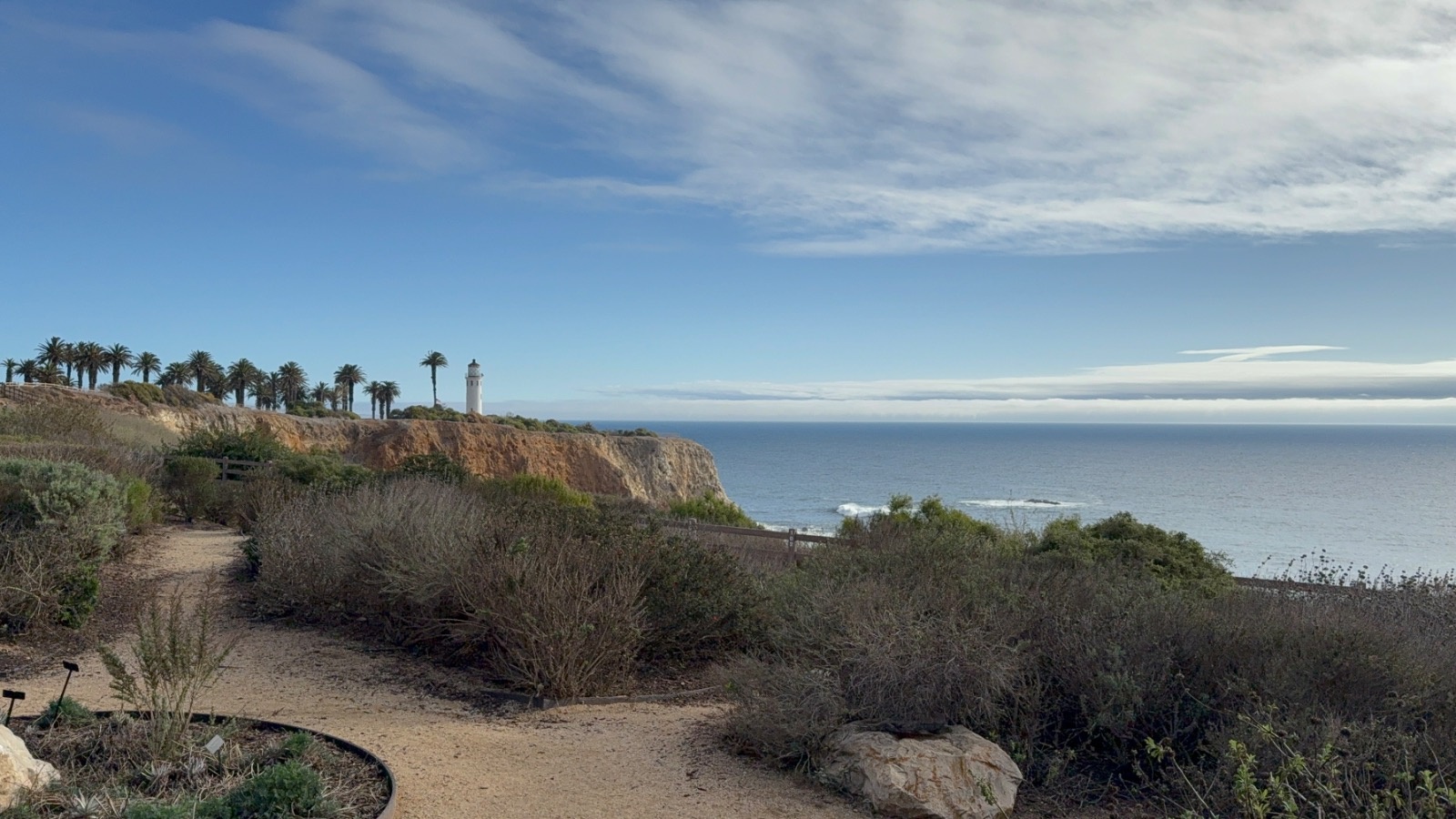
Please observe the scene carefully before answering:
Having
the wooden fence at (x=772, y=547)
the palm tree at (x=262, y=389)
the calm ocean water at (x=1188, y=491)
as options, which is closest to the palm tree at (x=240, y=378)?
the palm tree at (x=262, y=389)

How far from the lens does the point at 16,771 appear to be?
4.72 meters

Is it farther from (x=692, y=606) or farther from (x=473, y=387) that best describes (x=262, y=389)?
(x=692, y=606)

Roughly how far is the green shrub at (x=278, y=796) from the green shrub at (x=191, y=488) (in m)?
15.4

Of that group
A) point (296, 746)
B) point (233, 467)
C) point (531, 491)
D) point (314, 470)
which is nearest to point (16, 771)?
point (296, 746)

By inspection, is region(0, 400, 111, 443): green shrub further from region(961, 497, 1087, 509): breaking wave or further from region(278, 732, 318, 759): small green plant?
region(961, 497, 1087, 509): breaking wave

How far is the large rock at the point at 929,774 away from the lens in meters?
5.32

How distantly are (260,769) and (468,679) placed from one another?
3064 millimetres

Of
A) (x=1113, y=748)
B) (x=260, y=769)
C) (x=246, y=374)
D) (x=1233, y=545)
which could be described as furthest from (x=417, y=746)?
(x=246, y=374)

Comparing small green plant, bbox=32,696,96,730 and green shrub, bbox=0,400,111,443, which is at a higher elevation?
green shrub, bbox=0,400,111,443

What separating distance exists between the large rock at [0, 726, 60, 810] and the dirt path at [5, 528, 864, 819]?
170 cm

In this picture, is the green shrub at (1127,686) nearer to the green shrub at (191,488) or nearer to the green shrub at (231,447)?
the green shrub at (191,488)

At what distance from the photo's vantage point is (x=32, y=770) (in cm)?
486

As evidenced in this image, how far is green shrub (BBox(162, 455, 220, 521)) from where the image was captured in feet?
60.2

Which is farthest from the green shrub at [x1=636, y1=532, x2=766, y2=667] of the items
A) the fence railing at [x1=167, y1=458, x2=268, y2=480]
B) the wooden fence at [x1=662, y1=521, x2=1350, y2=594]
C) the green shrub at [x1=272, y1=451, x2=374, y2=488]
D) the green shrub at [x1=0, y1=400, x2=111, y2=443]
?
the green shrub at [x1=0, y1=400, x2=111, y2=443]
